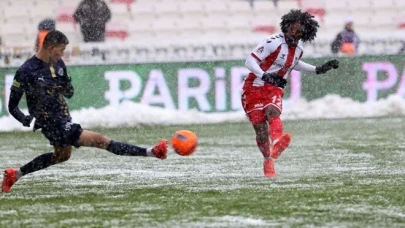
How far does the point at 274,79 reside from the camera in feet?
36.1

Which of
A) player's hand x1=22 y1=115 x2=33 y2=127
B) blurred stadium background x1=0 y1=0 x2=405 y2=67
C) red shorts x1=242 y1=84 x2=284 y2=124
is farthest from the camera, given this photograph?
blurred stadium background x1=0 y1=0 x2=405 y2=67

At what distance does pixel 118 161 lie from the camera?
13.2 metres

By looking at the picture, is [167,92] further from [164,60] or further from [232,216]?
[232,216]

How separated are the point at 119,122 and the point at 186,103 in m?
1.25

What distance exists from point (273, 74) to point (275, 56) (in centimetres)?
27

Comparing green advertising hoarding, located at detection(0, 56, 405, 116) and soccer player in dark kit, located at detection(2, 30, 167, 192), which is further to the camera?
green advertising hoarding, located at detection(0, 56, 405, 116)

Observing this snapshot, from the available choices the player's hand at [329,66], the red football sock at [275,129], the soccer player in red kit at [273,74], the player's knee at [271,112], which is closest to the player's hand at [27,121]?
the soccer player in red kit at [273,74]

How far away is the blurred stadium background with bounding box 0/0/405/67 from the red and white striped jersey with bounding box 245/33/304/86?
8.38m

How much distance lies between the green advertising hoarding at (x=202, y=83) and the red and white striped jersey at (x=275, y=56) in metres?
7.41

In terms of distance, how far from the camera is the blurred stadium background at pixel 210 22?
2098 centimetres

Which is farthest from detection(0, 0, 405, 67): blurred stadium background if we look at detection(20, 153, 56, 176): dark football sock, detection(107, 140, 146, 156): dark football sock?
detection(107, 140, 146, 156): dark football sock

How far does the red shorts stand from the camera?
11.3 meters

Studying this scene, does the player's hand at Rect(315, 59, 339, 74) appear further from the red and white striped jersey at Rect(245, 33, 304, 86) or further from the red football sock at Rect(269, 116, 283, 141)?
the red football sock at Rect(269, 116, 283, 141)

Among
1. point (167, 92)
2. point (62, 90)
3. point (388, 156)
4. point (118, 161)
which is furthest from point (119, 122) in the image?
point (62, 90)
